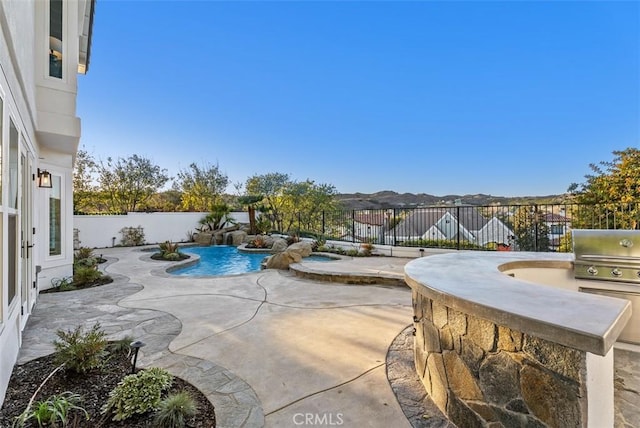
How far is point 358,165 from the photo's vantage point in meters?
19.7

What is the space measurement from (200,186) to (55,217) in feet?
46.2

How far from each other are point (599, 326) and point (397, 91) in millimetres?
13801

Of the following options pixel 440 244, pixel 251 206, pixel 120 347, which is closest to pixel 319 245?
pixel 440 244

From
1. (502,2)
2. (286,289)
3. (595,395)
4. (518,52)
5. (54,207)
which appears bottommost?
(286,289)

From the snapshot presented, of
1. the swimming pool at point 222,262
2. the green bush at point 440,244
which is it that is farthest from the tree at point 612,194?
the swimming pool at point 222,262

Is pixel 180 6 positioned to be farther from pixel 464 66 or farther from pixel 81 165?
pixel 81 165

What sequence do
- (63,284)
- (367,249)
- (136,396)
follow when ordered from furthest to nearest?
(367,249) < (63,284) < (136,396)

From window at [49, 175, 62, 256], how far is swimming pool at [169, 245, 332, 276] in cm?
293

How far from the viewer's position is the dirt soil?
2.01 m

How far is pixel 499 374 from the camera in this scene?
62.6 inches

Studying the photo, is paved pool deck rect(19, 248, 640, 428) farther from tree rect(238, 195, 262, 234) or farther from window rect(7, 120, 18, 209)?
tree rect(238, 195, 262, 234)

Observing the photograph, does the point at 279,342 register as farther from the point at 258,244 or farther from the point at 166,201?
the point at 166,201

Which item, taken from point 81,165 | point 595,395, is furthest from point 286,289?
point 81,165

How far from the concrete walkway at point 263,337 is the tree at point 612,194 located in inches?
196
